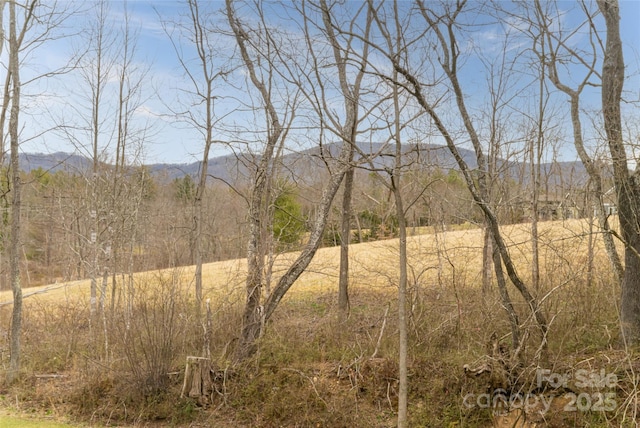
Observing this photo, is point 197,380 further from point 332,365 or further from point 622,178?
point 622,178

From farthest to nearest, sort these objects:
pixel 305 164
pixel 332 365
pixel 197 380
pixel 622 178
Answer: pixel 305 164 < pixel 332 365 < pixel 197 380 < pixel 622 178

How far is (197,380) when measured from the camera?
6742mm

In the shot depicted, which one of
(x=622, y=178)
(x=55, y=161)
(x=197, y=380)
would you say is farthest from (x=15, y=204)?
(x=622, y=178)

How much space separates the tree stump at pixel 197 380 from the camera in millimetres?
6727

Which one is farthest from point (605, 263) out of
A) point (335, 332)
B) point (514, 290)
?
point (335, 332)

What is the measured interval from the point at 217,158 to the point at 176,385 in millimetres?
4799

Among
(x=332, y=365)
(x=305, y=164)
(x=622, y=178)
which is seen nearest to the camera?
(x=622, y=178)

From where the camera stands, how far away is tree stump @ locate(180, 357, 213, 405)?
6727 millimetres

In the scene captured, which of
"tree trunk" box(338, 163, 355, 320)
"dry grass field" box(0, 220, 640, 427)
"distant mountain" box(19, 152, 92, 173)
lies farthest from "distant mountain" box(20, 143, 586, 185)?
"dry grass field" box(0, 220, 640, 427)

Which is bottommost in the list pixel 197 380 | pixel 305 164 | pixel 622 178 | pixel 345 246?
pixel 197 380

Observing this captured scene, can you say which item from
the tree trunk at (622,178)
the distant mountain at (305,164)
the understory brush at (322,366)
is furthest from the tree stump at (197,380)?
the tree trunk at (622,178)

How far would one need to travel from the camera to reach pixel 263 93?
809 cm

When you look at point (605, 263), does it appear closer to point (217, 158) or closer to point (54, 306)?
point (217, 158)

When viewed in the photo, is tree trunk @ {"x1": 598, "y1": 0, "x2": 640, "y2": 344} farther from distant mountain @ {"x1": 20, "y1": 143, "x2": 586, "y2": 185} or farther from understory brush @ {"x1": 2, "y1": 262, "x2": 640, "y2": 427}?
distant mountain @ {"x1": 20, "y1": 143, "x2": 586, "y2": 185}
